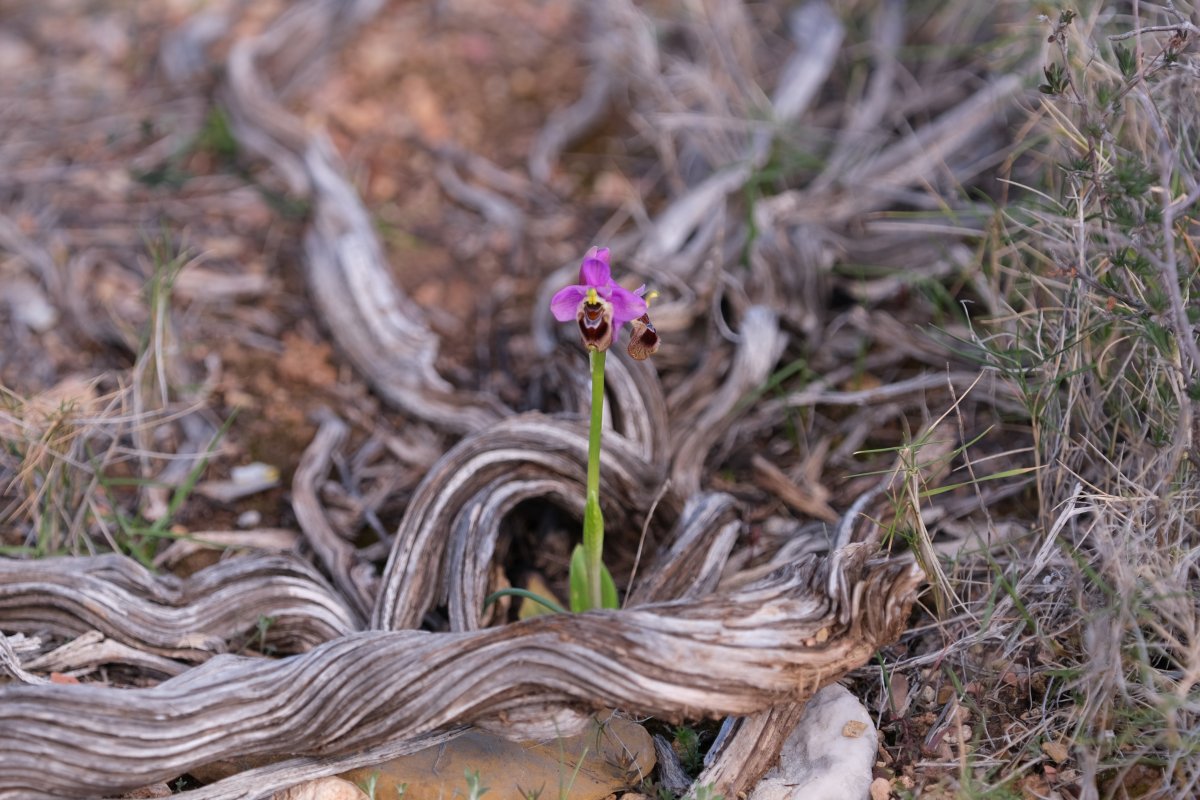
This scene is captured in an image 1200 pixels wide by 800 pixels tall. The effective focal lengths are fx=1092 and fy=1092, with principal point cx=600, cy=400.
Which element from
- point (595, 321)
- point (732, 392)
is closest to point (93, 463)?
point (595, 321)

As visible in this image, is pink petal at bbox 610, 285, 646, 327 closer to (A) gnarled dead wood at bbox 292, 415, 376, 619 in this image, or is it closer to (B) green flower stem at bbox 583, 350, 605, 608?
(B) green flower stem at bbox 583, 350, 605, 608

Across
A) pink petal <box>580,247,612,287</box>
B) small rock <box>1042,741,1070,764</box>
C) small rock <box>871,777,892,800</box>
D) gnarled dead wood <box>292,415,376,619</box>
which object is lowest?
small rock <box>871,777,892,800</box>

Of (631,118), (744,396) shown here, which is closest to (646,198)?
(631,118)

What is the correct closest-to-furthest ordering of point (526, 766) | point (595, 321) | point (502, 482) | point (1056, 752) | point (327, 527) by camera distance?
point (595, 321) → point (1056, 752) → point (526, 766) → point (502, 482) → point (327, 527)

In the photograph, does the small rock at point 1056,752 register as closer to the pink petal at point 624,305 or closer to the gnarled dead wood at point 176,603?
the pink petal at point 624,305

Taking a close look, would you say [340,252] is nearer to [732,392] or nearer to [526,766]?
[732,392]

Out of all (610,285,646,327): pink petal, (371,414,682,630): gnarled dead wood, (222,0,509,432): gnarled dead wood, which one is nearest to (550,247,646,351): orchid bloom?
(610,285,646,327): pink petal
